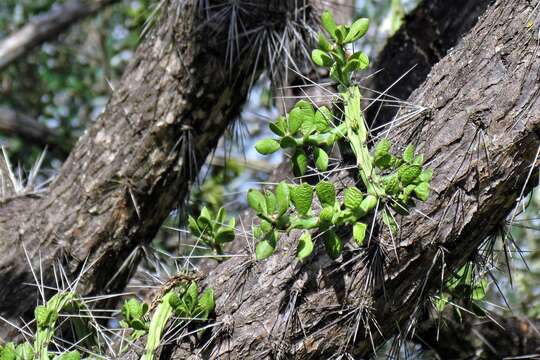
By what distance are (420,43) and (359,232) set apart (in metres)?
1.52

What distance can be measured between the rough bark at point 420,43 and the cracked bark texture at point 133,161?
465 millimetres

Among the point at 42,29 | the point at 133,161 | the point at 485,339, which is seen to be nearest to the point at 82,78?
the point at 42,29

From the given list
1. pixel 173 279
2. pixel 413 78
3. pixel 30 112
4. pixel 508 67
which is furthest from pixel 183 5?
pixel 30 112

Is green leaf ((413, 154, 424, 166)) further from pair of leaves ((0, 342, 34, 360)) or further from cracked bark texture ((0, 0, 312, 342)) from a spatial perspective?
cracked bark texture ((0, 0, 312, 342))

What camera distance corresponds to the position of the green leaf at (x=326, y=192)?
168 cm

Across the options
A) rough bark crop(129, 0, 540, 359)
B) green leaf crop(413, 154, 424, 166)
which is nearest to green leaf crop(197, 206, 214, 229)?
rough bark crop(129, 0, 540, 359)

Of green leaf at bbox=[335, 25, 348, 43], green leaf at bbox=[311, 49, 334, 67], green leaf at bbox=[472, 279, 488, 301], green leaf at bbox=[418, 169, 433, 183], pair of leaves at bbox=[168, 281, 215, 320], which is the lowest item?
pair of leaves at bbox=[168, 281, 215, 320]

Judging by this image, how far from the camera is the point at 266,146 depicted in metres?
1.77

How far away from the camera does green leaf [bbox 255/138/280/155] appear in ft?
5.79

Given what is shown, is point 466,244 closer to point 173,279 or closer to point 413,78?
point 173,279

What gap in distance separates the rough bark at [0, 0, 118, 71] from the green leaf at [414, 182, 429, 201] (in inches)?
148

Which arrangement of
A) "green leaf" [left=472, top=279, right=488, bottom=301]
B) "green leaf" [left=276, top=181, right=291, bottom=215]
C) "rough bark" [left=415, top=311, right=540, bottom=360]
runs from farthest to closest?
"rough bark" [left=415, top=311, right=540, bottom=360]
"green leaf" [left=472, top=279, right=488, bottom=301]
"green leaf" [left=276, top=181, right=291, bottom=215]

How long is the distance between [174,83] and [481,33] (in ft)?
3.93

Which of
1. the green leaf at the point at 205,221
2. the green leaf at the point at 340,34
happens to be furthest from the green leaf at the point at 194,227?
the green leaf at the point at 340,34
